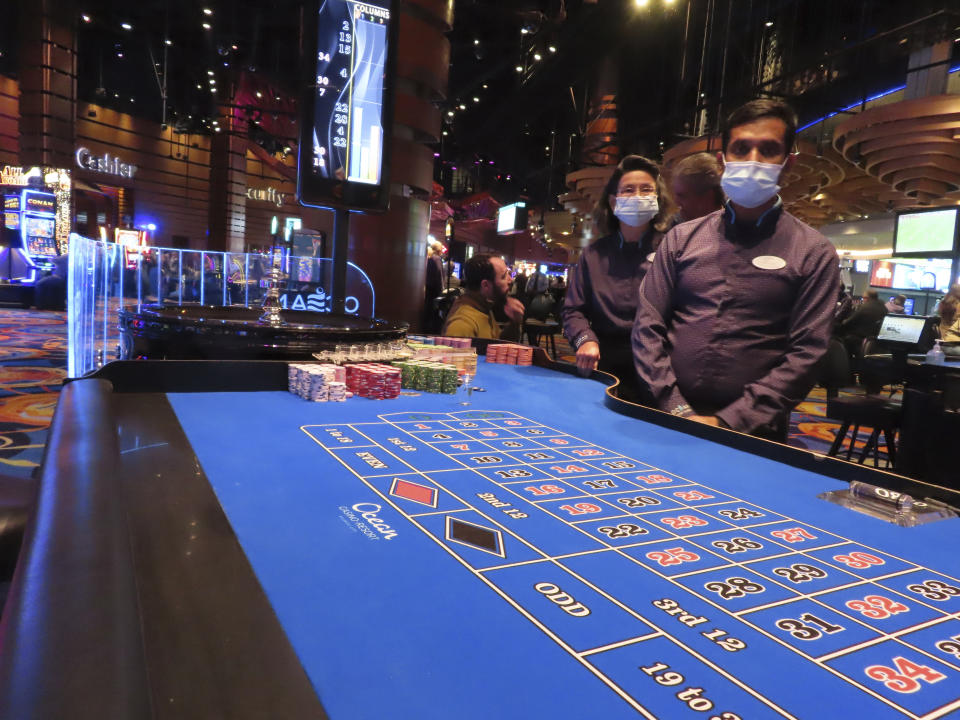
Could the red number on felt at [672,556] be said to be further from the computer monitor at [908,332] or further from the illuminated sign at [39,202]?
the illuminated sign at [39,202]

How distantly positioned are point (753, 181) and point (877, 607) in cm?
131

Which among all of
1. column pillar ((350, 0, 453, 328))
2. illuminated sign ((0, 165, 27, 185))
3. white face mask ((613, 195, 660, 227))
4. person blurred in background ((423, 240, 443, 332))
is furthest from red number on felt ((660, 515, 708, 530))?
illuminated sign ((0, 165, 27, 185))

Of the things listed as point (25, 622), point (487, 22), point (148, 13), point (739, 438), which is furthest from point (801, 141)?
point (148, 13)

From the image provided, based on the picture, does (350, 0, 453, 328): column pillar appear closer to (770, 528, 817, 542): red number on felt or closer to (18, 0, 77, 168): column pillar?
(770, 528, 817, 542): red number on felt

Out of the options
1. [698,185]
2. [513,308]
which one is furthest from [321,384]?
[513,308]

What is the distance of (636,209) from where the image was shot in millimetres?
2391

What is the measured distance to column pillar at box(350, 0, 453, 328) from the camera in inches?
214

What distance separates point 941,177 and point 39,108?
12.8 m

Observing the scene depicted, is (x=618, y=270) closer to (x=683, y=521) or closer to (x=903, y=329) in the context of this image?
(x=683, y=521)

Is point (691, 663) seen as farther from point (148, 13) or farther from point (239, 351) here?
point (148, 13)

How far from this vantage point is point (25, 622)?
1.60ft

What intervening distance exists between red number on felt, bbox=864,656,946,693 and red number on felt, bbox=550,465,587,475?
0.65 metres

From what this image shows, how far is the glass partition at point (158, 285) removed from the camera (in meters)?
3.87

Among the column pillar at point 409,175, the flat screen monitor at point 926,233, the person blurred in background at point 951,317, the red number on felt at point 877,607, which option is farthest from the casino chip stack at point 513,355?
the flat screen monitor at point 926,233
